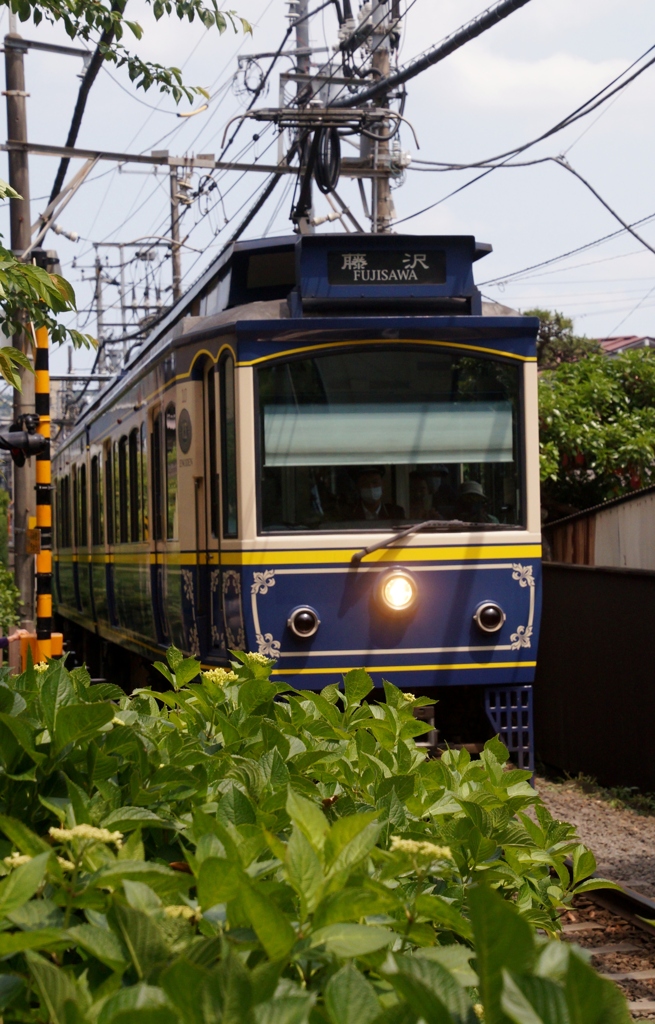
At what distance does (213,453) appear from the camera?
7531 mm

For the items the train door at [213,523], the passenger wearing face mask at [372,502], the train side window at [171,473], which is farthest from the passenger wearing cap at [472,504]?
the train side window at [171,473]

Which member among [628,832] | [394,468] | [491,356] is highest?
[491,356]

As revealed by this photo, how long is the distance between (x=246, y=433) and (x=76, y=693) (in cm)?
474

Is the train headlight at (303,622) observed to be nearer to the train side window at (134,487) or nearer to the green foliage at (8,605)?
the train side window at (134,487)

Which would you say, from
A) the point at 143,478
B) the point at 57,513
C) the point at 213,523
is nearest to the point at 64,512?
the point at 57,513

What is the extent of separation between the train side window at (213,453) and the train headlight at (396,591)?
1088 mm

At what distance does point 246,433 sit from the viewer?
23.0 feet

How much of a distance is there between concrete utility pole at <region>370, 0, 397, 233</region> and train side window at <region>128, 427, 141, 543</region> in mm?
6896

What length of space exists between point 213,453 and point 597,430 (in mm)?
6915

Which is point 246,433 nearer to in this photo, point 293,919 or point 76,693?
point 76,693

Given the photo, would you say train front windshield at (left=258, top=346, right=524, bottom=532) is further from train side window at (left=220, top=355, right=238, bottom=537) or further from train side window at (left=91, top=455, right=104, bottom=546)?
train side window at (left=91, top=455, right=104, bottom=546)

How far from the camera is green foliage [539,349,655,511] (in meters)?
13.3

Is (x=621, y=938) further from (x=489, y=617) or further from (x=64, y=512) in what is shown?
(x=64, y=512)

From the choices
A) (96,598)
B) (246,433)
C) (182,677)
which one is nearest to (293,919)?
(182,677)
